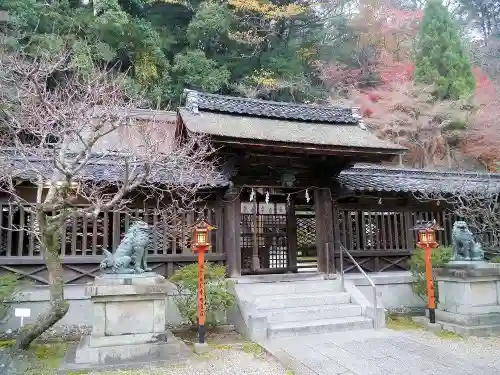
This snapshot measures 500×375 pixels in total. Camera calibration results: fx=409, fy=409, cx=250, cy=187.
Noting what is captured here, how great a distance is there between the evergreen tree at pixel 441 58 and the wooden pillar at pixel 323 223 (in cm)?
1424

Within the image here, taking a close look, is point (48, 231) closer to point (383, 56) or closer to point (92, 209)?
point (92, 209)

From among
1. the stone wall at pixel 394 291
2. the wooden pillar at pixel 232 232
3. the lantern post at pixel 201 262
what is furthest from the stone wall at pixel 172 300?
the wooden pillar at pixel 232 232

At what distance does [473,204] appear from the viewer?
11.8 meters

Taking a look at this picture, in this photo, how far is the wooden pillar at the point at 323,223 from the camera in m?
10.3

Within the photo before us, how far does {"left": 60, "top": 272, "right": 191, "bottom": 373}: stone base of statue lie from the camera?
591 centimetres

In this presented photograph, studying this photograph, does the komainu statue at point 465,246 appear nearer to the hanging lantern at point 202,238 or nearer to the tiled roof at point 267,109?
the tiled roof at point 267,109

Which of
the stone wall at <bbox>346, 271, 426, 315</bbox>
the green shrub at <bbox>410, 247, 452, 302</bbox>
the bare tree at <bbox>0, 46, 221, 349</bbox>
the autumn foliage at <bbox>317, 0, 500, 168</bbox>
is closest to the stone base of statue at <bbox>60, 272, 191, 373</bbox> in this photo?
the bare tree at <bbox>0, 46, 221, 349</bbox>

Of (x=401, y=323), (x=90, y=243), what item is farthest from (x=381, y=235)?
(x=90, y=243)

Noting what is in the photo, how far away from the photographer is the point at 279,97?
23.5m

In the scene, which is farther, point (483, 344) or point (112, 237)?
point (112, 237)

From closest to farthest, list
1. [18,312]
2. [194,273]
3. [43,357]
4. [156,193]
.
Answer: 1. [43,357]
2. [18,312]
3. [194,273]
4. [156,193]

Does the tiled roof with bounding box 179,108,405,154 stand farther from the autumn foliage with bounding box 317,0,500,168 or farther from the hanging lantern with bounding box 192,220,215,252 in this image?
the autumn foliage with bounding box 317,0,500,168

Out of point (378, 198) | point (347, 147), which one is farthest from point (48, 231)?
point (378, 198)

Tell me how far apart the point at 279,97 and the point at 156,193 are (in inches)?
612
